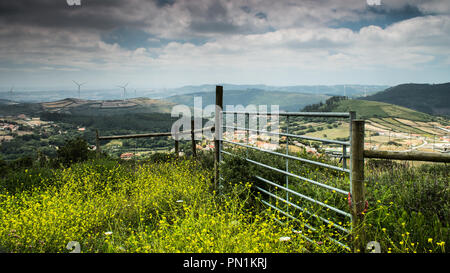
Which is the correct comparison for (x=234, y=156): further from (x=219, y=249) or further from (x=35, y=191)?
(x=35, y=191)

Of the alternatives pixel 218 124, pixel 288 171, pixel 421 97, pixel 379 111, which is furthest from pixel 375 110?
pixel 288 171

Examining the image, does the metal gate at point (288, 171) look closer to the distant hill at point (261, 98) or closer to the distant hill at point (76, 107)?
the distant hill at point (76, 107)

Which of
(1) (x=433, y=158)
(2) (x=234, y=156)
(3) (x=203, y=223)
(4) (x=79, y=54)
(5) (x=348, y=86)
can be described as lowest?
(3) (x=203, y=223)

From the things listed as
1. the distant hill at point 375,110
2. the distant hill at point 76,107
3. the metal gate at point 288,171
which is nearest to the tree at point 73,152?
the metal gate at point 288,171

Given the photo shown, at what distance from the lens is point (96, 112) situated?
37469mm

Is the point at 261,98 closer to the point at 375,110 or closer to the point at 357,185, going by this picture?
the point at 375,110

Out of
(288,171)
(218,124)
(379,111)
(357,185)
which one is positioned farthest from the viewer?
(379,111)

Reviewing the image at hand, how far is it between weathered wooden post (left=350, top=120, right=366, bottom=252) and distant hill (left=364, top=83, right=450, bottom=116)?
6247cm

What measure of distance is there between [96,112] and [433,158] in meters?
40.2

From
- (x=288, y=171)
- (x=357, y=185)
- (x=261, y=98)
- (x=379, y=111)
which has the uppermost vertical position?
(x=261, y=98)

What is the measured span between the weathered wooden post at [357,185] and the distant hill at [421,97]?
2460 inches

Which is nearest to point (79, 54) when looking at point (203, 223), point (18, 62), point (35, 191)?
point (18, 62)

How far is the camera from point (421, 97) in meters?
59.3

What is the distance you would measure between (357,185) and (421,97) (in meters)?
70.6
